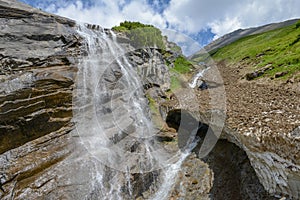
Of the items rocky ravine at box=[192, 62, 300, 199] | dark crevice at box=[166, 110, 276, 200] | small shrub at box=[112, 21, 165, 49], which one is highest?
small shrub at box=[112, 21, 165, 49]

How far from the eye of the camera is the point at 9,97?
35.7 feet

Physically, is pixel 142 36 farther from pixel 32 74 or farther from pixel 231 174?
pixel 231 174

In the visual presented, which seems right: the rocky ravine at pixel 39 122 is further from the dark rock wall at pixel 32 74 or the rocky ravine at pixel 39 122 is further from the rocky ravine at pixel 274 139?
the rocky ravine at pixel 274 139

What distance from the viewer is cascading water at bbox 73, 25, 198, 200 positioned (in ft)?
37.7

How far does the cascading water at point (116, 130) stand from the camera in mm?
11500

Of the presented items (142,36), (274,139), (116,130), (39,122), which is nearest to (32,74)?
(39,122)

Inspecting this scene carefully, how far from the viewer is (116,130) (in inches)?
557

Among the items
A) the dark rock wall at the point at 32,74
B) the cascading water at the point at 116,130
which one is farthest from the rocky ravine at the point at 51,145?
the cascading water at the point at 116,130

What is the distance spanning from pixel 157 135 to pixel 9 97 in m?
10.2

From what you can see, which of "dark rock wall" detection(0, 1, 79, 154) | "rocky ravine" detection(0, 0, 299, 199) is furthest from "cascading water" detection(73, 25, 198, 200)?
"dark rock wall" detection(0, 1, 79, 154)

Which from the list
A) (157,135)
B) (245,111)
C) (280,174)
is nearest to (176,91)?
(157,135)

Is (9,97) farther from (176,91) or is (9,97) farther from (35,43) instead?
(176,91)

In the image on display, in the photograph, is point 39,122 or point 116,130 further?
point 116,130

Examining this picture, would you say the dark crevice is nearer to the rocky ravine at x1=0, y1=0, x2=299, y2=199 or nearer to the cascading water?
the rocky ravine at x1=0, y1=0, x2=299, y2=199
